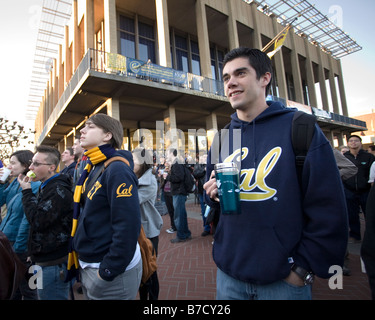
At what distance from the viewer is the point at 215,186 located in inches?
51.1

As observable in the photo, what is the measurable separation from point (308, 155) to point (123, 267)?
1.38 metres

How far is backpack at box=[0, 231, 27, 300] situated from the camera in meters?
1.67

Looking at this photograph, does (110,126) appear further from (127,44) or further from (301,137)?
(127,44)

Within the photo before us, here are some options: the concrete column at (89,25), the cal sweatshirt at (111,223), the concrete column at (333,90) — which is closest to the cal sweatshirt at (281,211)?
the cal sweatshirt at (111,223)

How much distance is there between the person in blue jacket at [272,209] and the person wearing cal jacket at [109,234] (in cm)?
64

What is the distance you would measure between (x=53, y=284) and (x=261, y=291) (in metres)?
1.96

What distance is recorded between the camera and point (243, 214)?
50.7 inches

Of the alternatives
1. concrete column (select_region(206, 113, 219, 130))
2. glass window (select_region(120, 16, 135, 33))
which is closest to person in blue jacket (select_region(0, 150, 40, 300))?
concrete column (select_region(206, 113, 219, 130))

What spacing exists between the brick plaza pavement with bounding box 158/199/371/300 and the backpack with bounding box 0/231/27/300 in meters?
1.82

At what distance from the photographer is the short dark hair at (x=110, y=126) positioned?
1935mm

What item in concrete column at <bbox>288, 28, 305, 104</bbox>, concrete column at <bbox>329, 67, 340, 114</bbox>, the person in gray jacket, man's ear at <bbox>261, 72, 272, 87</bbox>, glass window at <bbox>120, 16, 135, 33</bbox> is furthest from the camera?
concrete column at <bbox>329, 67, 340, 114</bbox>

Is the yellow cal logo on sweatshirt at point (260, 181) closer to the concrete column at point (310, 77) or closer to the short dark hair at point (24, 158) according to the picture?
the short dark hair at point (24, 158)

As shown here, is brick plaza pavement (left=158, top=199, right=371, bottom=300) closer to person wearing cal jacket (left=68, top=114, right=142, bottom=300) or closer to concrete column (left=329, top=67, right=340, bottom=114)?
person wearing cal jacket (left=68, top=114, right=142, bottom=300)
